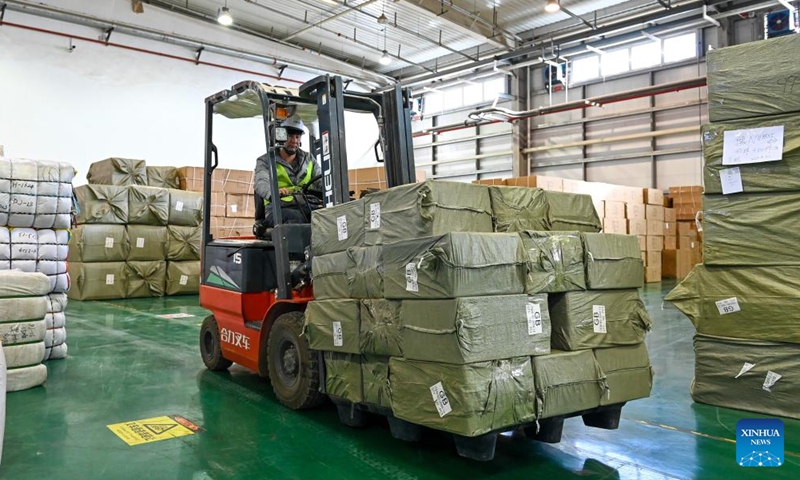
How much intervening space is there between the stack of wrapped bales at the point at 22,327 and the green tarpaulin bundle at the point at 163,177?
8798 mm

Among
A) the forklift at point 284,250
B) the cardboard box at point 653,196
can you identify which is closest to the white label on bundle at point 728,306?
the forklift at point 284,250

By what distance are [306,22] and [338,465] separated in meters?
14.9

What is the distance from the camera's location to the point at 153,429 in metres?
3.69

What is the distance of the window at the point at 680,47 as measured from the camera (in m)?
14.9

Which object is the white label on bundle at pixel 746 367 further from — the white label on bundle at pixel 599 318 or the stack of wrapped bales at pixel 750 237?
the white label on bundle at pixel 599 318

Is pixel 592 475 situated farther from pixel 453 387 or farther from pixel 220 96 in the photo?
pixel 220 96

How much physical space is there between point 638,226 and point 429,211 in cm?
1330

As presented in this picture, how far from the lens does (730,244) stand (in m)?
4.17

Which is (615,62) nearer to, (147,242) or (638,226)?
(638,226)

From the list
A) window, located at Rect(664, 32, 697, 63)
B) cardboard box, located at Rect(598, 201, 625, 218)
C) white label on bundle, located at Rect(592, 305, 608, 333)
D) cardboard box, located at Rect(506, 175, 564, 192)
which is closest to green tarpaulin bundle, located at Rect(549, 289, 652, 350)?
white label on bundle, located at Rect(592, 305, 608, 333)

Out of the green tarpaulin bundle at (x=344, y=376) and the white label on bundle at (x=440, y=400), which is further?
the green tarpaulin bundle at (x=344, y=376)

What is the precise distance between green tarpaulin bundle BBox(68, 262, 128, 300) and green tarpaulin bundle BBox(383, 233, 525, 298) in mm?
10415

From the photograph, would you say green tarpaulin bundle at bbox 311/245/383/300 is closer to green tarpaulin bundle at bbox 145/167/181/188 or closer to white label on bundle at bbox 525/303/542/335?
white label on bundle at bbox 525/303/542/335

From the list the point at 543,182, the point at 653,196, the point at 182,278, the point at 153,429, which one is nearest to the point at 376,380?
the point at 153,429
